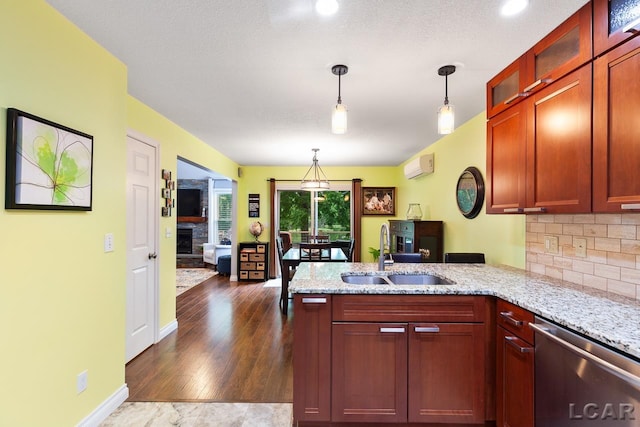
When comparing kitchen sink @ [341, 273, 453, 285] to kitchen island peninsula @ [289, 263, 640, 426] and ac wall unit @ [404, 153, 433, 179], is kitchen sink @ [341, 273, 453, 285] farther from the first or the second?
ac wall unit @ [404, 153, 433, 179]

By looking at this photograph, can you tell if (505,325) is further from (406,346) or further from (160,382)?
(160,382)

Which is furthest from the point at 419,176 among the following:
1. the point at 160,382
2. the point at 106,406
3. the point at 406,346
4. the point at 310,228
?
the point at 106,406

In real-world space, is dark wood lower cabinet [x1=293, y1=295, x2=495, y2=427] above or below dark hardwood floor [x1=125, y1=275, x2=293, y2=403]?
above

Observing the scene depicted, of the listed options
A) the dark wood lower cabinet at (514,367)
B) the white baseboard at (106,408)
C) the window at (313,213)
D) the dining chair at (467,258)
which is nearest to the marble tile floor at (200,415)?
the white baseboard at (106,408)

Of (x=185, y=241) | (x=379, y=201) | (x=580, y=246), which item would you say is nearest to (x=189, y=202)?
(x=185, y=241)

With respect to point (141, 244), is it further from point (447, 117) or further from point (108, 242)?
point (447, 117)

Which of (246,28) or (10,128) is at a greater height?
(246,28)

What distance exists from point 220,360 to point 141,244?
51.4 inches

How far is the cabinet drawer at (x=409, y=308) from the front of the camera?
178cm

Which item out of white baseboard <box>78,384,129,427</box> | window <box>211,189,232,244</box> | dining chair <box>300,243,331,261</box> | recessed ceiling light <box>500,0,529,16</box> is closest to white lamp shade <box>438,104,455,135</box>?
recessed ceiling light <box>500,0,529,16</box>

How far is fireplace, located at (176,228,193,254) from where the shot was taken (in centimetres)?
807

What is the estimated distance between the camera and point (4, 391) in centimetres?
138

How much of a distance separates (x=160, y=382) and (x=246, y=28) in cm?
257

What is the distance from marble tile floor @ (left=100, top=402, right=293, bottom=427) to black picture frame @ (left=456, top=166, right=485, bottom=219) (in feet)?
8.21
